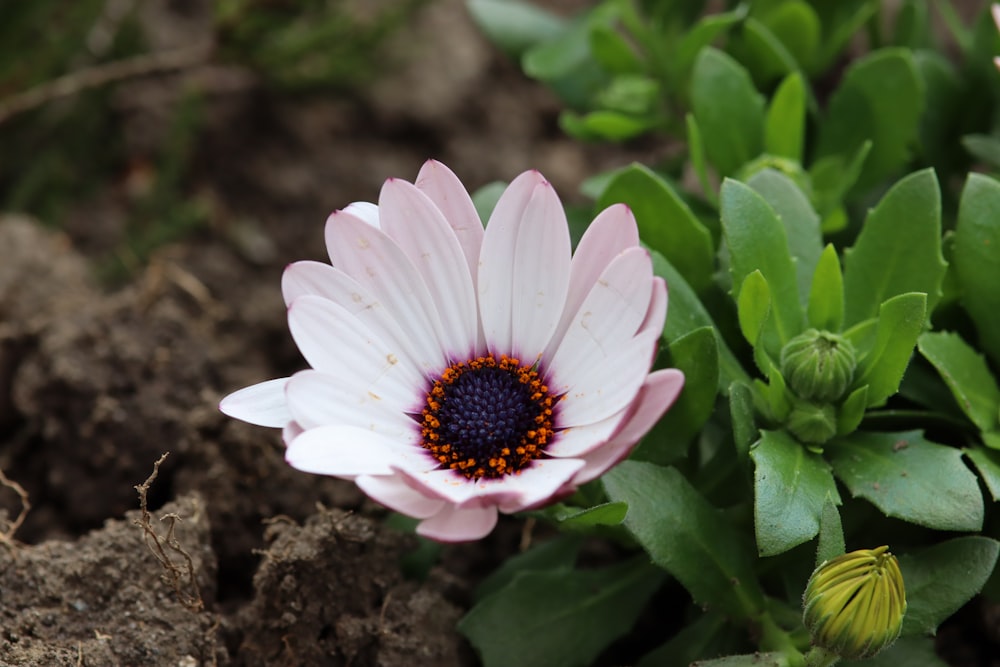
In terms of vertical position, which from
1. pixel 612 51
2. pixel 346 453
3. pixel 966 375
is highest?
pixel 612 51

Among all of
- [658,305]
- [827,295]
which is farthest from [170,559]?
[827,295]

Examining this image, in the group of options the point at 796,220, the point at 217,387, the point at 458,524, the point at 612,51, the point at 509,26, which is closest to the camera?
the point at 458,524

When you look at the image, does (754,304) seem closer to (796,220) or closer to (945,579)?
(796,220)

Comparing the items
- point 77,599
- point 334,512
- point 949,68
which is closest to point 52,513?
point 77,599

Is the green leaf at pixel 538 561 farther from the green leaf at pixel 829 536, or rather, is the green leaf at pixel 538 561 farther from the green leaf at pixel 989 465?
the green leaf at pixel 989 465

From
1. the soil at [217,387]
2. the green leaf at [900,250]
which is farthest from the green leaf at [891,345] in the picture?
the soil at [217,387]

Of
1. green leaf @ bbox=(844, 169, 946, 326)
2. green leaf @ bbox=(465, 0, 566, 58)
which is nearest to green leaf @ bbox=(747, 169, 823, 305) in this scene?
green leaf @ bbox=(844, 169, 946, 326)

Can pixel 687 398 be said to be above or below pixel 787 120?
below
